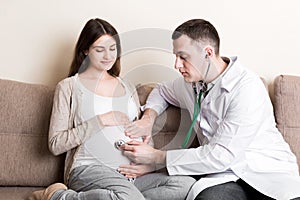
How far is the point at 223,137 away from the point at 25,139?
2.72ft

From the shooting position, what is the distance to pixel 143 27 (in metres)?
2.41

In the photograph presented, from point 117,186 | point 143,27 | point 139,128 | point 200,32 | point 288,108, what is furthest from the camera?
point 143,27

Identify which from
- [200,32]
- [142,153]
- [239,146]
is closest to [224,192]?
[239,146]

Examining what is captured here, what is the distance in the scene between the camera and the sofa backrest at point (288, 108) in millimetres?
2230

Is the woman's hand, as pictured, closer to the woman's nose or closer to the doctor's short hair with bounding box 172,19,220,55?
the woman's nose

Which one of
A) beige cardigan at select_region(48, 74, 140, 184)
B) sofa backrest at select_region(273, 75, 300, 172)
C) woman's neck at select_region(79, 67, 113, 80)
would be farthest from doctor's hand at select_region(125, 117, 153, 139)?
sofa backrest at select_region(273, 75, 300, 172)

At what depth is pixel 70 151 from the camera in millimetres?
2047

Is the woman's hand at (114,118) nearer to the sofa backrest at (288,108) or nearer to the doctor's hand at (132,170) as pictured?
the doctor's hand at (132,170)

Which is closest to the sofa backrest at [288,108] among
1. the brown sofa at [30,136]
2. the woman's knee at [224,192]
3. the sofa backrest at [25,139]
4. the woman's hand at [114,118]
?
the brown sofa at [30,136]

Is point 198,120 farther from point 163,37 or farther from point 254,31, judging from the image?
point 254,31

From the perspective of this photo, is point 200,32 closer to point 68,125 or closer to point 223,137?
point 223,137

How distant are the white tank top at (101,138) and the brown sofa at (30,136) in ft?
0.64

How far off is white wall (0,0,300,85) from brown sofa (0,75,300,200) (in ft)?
0.75

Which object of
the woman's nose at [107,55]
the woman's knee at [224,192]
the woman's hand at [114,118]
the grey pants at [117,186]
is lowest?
the grey pants at [117,186]
